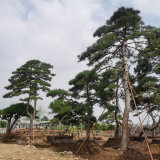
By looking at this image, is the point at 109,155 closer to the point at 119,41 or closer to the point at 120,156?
the point at 120,156

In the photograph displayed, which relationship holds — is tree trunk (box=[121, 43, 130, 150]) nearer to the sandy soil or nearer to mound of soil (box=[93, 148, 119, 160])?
mound of soil (box=[93, 148, 119, 160])

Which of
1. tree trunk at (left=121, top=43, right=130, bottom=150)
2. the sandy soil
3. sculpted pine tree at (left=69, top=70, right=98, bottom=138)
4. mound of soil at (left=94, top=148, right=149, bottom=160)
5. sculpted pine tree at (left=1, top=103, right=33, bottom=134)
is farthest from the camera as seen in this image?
sculpted pine tree at (left=1, top=103, right=33, bottom=134)

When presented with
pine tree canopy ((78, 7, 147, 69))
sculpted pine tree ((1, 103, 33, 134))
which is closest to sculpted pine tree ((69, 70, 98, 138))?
pine tree canopy ((78, 7, 147, 69))

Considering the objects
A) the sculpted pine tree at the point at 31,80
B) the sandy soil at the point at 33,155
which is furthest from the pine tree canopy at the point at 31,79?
the sandy soil at the point at 33,155

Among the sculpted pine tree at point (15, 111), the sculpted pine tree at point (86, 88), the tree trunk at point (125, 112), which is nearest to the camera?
the tree trunk at point (125, 112)

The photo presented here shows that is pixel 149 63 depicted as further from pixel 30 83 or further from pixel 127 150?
pixel 30 83

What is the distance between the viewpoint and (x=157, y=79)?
36.5 ft

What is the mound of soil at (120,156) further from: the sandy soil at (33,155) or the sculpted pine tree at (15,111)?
the sculpted pine tree at (15,111)

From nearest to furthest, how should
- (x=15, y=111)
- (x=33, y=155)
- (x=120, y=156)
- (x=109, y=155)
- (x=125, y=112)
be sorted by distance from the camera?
(x=120, y=156) < (x=109, y=155) < (x=125, y=112) < (x=33, y=155) < (x=15, y=111)

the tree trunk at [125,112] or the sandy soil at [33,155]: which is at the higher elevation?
the tree trunk at [125,112]

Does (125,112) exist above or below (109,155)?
above

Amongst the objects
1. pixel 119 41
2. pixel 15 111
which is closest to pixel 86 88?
pixel 119 41

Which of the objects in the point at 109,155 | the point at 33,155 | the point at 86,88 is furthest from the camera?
the point at 86,88

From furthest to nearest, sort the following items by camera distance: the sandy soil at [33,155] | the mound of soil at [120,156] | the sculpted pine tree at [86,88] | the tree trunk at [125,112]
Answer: the sculpted pine tree at [86,88] < the tree trunk at [125,112] < the sandy soil at [33,155] < the mound of soil at [120,156]
